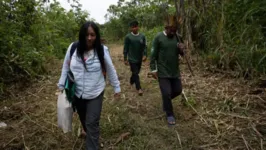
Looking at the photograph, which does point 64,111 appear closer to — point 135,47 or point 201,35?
point 135,47

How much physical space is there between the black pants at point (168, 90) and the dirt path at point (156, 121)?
0.28 meters

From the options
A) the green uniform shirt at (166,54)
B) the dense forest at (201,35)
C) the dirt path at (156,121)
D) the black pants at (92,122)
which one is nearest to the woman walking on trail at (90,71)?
the black pants at (92,122)

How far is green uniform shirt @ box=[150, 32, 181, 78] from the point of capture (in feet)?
14.4

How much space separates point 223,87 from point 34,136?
12.5 feet

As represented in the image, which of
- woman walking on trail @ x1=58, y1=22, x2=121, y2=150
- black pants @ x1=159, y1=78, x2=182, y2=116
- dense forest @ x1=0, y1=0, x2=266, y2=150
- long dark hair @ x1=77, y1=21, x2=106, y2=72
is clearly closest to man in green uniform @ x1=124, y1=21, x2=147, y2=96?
dense forest @ x1=0, y1=0, x2=266, y2=150

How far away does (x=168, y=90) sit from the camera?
14.5 feet

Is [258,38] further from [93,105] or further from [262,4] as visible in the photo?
[93,105]

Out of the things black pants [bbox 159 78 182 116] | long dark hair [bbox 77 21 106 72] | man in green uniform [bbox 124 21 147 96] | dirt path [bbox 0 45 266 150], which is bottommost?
dirt path [bbox 0 45 266 150]

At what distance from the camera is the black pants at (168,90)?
4422mm

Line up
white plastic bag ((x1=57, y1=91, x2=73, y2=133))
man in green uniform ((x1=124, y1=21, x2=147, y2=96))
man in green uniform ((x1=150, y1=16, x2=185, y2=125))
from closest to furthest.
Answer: white plastic bag ((x1=57, y1=91, x2=73, y2=133)) → man in green uniform ((x1=150, y1=16, x2=185, y2=125)) → man in green uniform ((x1=124, y1=21, x2=147, y2=96))

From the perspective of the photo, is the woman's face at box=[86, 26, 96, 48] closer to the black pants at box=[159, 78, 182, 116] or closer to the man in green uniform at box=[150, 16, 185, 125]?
the man in green uniform at box=[150, 16, 185, 125]

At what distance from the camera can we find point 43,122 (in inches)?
183

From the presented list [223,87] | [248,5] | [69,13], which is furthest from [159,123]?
[69,13]

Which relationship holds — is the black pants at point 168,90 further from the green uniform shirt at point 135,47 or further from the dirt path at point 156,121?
the green uniform shirt at point 135,47
